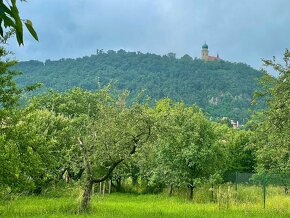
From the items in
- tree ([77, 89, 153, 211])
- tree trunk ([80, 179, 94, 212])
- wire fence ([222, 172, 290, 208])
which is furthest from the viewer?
wire fence ([222, 172, 290, 208])

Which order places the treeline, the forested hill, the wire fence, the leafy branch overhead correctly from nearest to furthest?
the leafy branch overhead
the treeline
the wire fence
the forested hill

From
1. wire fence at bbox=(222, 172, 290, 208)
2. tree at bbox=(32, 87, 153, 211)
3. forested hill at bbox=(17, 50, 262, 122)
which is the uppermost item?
forested hill at bbox=(17, 50, 262, 122)

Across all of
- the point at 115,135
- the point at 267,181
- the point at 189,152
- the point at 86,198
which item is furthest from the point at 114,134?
the point at 267,181

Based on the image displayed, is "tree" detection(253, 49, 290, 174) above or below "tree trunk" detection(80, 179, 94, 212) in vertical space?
above

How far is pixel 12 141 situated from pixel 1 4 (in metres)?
15.1

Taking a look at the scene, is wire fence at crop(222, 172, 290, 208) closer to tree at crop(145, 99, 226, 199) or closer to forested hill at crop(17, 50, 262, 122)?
tree at crop(145, 99, 226, 199)

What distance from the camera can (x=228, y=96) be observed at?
188 m

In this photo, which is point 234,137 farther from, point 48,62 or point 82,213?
point 48,62

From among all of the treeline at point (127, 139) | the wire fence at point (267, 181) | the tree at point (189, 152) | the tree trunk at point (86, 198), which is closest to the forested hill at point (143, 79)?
the tree at point (189, 152)

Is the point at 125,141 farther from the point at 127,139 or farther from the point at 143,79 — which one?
the point at 143,79

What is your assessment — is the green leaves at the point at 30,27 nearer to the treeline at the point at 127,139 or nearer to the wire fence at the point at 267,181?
the treeline at the point at 127,139

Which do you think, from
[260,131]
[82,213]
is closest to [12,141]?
[82,213]

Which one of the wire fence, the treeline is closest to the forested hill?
the treeline

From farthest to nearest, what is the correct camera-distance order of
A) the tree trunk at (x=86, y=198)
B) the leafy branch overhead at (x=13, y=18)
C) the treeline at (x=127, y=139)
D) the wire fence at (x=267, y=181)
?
1. the wire fence at (x=267, y=181)
2. the tree trunk at (x=86, y=198)
3. the treeline at (x=127, y=139)
4. the leafy branch overhead at (x=13, y=18)
